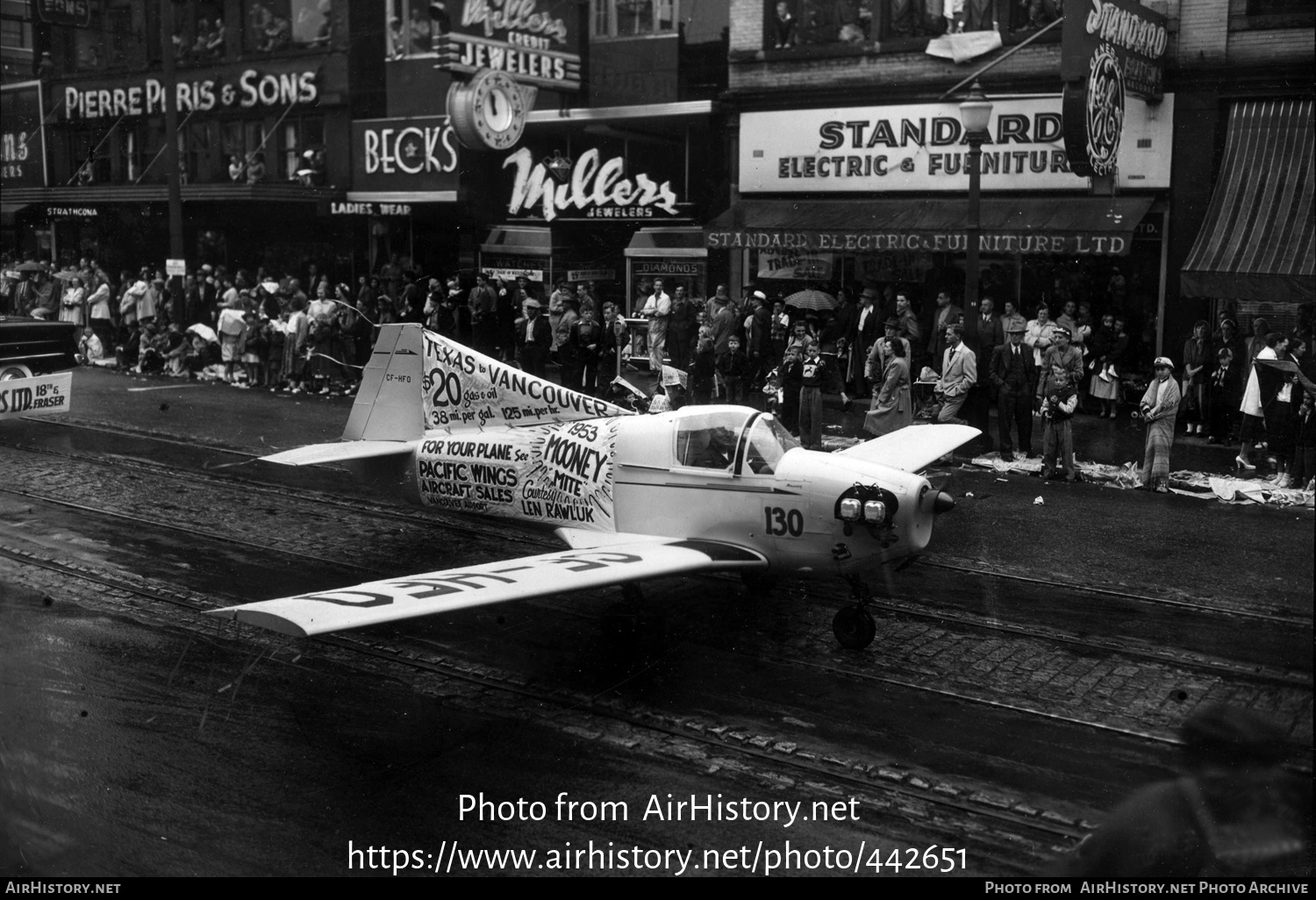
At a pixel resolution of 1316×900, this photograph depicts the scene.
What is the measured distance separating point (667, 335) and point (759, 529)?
12029 millimetres

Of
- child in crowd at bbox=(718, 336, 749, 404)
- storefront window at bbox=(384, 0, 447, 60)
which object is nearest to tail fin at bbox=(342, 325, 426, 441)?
child in crowd at bbox=(718, 336, 749, 404)

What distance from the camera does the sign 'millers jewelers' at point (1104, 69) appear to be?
55.6ft

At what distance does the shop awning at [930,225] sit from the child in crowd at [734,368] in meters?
A: 3.65

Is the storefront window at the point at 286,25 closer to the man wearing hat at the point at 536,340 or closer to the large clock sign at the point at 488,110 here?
the large clock sign at the point at 488,110

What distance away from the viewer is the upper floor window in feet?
83.9

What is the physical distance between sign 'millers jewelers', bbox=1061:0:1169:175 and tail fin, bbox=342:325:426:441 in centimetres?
1010

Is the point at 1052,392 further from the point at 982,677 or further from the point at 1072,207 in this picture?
the point at 982,677

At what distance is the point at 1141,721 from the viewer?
802 centimetres

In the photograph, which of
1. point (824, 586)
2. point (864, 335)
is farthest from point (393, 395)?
point (864, 335)

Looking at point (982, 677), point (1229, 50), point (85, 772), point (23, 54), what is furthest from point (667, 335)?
point (23, 54)

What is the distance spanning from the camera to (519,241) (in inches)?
1072

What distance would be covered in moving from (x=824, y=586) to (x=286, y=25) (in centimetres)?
2618

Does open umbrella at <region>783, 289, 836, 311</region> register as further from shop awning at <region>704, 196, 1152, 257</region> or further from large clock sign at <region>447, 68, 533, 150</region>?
large clock sign at <region>447, 68, 533, 150</region>

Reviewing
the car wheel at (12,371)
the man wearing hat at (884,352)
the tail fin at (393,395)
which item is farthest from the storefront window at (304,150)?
the tail fin at (393,395)
